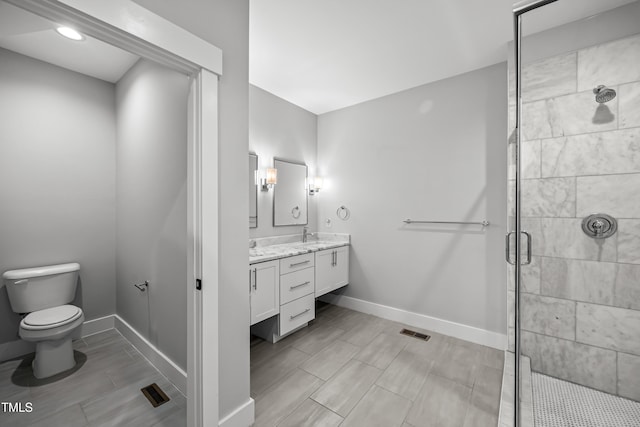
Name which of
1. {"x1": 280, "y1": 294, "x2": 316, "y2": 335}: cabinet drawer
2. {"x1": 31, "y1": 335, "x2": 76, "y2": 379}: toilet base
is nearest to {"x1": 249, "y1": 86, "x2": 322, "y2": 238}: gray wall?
{"x1": 280, "y1": 294, "x2": 316, "y2": 335}: cabinet drawer

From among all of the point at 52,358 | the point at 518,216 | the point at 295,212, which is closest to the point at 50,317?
the point at 52,358

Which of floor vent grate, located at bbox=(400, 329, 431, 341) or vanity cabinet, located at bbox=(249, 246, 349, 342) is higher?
vanity cabinet, located at bbox=(249, 246, 349, 342)

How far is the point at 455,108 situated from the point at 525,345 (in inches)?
81.5

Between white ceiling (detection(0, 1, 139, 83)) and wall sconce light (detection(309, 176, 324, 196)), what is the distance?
212cm

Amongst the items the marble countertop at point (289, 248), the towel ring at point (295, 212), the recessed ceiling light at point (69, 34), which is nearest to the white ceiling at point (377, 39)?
the recessed ceiling light at point (69, 34)

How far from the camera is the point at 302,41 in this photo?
2.07 m

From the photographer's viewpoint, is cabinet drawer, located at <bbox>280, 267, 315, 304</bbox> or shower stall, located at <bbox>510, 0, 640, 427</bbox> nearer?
shower stall, located at <bbox>510, 0, 640, 427</bbox>

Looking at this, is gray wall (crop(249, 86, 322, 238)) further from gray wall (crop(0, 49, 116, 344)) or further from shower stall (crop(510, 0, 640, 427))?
A: shower stall (crop(510, 0, 640, 427))

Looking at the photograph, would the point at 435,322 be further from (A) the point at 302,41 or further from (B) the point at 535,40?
(A) the point at 302,41

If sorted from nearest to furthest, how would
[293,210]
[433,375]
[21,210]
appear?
[433,375] → [21,210] → [293,210]

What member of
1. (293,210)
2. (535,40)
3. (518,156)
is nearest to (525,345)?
(518,156)

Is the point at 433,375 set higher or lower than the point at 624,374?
lower

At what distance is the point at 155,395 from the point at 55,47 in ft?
8.88

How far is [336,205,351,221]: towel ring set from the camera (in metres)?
3.35
